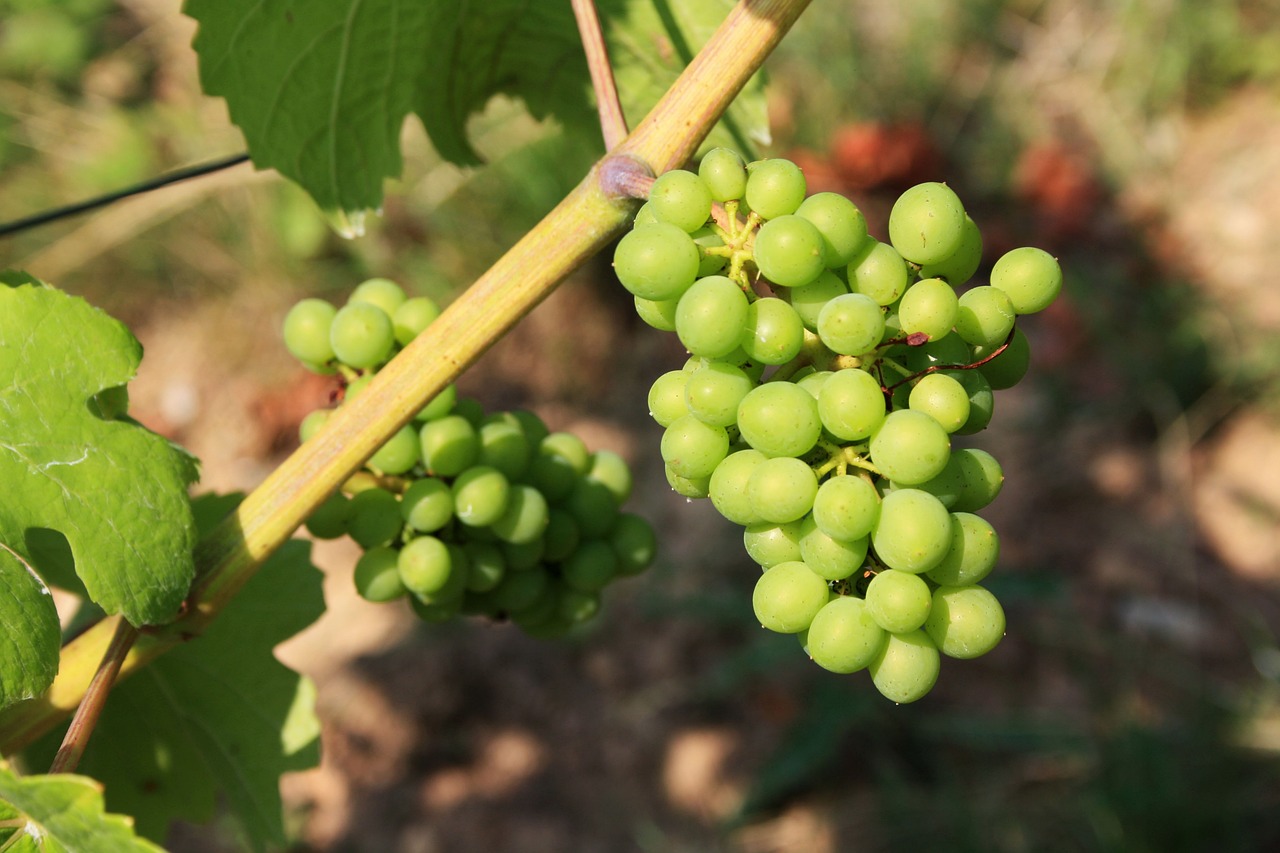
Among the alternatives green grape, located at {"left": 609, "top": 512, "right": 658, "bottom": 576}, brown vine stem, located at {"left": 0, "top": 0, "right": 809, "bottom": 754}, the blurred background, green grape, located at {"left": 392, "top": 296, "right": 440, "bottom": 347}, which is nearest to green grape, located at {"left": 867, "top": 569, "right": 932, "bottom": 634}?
brown vine stem, located at {"left": 0, "top": 0, "right": 809, "bottom": 754}

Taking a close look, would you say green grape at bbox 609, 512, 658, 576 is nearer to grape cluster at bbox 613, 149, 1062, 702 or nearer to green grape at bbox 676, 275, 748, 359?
grape cluster at bbox 613, 149, 1062, 702

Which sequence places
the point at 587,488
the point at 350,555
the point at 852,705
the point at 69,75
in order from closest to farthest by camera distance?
the point at 587,488 → the point at 852,705 → the point at 350,555 → the point at 69,75

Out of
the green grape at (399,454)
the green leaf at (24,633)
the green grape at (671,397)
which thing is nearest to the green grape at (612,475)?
the green grape at (399,454)

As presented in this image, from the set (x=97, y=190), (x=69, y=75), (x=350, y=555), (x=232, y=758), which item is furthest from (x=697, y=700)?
(x=69, y=75)

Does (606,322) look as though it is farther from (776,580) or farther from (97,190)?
(776,580)

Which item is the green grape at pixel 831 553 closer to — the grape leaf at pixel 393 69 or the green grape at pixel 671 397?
the green grape at pixel 671 397

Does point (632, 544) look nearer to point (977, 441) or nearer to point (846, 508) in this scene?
point (846, 508)
